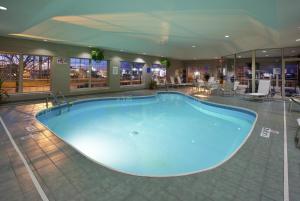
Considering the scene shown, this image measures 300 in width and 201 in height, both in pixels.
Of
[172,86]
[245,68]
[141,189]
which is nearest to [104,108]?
[141,189]

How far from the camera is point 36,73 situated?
9945 mm

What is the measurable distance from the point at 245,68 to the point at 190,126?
11.5m

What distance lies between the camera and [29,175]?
2.39 m

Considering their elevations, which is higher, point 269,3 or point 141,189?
point 269,3

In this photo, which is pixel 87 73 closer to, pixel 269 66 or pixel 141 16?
pixel 141 16

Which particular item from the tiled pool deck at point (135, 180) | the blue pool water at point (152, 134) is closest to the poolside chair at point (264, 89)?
the blue pool water at point (152, 134)

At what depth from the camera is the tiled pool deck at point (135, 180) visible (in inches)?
78.4

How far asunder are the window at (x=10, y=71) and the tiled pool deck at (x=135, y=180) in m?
6.66

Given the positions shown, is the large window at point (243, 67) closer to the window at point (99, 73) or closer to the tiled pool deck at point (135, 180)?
the window at point (99, 73)

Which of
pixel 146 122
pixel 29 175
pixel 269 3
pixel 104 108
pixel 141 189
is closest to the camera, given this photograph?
pixel 141 189

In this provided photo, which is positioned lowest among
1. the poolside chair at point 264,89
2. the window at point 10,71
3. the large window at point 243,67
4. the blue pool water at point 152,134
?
the blue pool water at point 152,134

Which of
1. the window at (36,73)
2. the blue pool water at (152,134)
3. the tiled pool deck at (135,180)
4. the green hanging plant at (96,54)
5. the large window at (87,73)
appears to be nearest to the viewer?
the tiled pool deck at (135,180)

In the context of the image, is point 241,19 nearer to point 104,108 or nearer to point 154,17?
point 154,17

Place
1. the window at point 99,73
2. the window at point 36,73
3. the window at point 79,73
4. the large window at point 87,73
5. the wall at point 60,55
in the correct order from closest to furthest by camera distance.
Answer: the wall at point 60,55 → the window at point 36,73 → the window at point 79,73 → the large window at point 87,73 → the window at point 99,73
